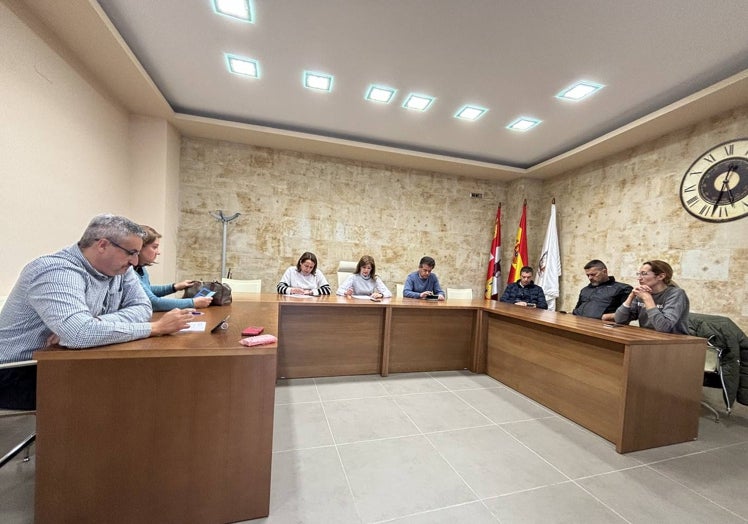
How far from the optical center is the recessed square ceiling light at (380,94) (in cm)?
325

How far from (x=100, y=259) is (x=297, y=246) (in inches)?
147

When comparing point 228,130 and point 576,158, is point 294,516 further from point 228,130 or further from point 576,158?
point 576,158

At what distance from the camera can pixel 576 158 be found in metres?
4.55

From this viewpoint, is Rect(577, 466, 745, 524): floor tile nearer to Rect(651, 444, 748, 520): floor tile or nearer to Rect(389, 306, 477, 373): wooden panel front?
Rect(651, 444, 748, 520): floor tile


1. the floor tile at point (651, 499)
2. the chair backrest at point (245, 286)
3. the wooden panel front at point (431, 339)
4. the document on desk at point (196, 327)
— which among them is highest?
the document on desk at point (196, 327)

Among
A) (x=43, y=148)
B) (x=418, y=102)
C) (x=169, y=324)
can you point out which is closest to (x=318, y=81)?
(x=418, y=102)

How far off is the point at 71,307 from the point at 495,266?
5.74m

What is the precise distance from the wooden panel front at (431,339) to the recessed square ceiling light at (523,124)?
2.48m

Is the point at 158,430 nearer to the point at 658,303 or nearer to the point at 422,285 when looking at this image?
the point at 422,285

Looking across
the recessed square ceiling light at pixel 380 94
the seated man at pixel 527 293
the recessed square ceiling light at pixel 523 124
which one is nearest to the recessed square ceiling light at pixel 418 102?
the recessed square ceiling light at pixel 380 94

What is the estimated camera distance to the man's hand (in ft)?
4.28

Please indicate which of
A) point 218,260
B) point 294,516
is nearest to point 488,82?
point 294,516

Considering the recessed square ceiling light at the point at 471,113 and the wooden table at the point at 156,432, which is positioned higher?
the recessed square ceiling light at the point at 471,113

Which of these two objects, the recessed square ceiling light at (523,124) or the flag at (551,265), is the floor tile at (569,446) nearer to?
the flag at (551,265)
